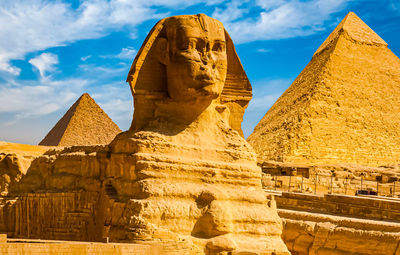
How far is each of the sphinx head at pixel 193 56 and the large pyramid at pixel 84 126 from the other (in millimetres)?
7912

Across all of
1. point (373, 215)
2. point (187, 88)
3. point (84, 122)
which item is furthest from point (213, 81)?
point (84, 122)

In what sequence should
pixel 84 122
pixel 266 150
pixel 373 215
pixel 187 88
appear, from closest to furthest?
pixel 187 88 → pixel 373 215 → pixel 84 122 → pixel 266 150

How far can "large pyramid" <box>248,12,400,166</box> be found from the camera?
104 metres

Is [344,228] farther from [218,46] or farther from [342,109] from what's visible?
[342,109]

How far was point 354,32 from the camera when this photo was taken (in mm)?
123625

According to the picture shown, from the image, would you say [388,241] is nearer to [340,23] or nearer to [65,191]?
[65,191]

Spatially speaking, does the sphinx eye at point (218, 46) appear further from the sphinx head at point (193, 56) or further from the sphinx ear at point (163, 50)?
the sphinx ear at point (163, 50)

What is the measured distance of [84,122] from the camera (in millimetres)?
16516

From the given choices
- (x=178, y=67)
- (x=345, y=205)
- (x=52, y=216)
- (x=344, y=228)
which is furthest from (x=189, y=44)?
(x=345, y=205)

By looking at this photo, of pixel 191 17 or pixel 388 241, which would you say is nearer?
pixel 191 17

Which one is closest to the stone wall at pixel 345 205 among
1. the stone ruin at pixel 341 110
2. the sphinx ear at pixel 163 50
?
the sphinx ear at pixel 163 50

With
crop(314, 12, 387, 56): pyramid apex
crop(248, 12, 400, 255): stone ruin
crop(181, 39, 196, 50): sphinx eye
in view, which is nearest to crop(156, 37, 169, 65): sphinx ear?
crop(181, 39, 196, 50): sphinx eye

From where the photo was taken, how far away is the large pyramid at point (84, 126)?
16047 millimetres

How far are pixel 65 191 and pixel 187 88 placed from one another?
7.39ft
